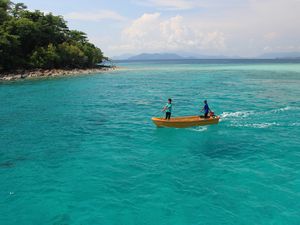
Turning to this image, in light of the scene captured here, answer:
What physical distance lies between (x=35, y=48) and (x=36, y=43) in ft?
13.1

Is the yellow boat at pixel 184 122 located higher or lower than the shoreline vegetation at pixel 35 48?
lower

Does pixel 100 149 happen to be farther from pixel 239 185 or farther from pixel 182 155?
pixel 239 185

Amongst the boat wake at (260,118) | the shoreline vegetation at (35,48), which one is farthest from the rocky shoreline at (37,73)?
the boat wake at (260,118)

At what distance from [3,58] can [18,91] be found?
28.3 m

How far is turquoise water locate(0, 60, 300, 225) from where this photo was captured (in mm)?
13930

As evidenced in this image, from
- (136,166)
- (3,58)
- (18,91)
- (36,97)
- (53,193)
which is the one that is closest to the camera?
(53,193)

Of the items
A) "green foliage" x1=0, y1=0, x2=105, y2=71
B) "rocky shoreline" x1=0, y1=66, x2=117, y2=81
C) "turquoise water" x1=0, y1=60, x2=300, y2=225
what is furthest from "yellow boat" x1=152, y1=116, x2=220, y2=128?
"green foliage" x1=0, y1=0, x2=105, y2=71

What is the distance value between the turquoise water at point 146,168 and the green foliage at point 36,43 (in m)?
48.2

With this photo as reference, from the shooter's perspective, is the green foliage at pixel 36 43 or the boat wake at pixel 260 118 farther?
the green foliage at pixel 36 43

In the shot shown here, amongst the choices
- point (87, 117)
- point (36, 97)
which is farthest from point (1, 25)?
point (87, 117)

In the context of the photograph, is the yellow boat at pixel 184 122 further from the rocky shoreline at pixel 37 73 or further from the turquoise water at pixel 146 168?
the rocky shoreline at pixel 37 73

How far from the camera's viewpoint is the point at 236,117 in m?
32.0

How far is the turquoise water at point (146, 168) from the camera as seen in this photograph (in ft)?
45.7

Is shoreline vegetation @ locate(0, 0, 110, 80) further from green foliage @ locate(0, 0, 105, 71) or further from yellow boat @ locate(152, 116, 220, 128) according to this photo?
yellow boat @ locate(152, 116, 220, 128)
